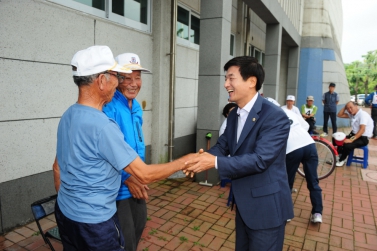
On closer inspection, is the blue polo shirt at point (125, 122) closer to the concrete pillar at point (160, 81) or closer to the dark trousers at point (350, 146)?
the concrete pillar at point (160, 81)

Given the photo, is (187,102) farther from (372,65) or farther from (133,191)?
(372,65)

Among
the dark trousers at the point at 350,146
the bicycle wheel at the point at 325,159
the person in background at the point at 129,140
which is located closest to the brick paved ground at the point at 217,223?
the bicycle wheel at the point at 325,159

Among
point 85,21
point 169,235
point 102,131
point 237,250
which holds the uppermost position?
point 85,21

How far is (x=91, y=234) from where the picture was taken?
5.50ft

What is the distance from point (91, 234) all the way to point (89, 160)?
1.53 ft

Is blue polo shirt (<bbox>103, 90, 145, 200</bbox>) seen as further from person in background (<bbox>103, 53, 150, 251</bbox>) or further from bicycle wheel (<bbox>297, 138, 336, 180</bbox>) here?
bicycle wheel (<bbox>297, 138, 336, 180</bbox>)

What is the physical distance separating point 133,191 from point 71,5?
3.30m

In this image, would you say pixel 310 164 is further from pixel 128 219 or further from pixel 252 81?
pixel 128 219

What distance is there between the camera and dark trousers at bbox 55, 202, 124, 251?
1680mm

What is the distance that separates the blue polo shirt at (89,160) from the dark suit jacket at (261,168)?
2.62 ft

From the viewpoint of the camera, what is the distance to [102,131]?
62.4 inches

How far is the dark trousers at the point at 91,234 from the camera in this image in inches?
66.1

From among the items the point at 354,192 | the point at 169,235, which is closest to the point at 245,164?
the point at 169,235

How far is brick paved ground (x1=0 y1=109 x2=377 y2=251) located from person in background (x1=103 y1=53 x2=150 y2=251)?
3.88 ft
